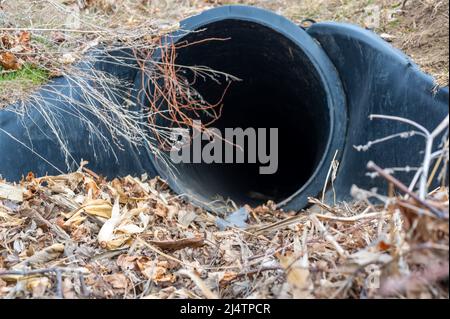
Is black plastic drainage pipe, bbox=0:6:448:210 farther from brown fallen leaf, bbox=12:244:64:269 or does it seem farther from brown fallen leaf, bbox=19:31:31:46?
brown fallen leaf, bbox=12:244:64:269

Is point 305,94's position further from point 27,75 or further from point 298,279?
point 298,279

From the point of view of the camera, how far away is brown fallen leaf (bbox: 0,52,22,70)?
4305 millimetres

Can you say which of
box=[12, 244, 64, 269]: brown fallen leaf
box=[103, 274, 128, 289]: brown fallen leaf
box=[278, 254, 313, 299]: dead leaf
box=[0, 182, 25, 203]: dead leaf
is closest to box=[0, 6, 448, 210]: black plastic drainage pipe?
box=[0, 182, 25, 203]: dead leaf

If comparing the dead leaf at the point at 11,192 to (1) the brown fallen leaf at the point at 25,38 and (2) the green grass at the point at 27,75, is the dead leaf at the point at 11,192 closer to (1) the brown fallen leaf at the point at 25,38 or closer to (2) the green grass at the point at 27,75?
(2) the green grass at the point at 27,75

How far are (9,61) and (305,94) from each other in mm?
2365

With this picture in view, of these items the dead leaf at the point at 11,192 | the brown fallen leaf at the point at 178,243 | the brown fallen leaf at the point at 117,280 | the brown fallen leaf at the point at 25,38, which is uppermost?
the brown fallen leaf at the point at 25,38

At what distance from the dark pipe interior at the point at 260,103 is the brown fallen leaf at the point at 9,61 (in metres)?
1.19

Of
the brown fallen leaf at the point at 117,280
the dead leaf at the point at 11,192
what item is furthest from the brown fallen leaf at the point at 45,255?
the dead leaf at the point at 11,192

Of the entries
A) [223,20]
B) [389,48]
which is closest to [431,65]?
[389,48]

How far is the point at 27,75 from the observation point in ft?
14.2

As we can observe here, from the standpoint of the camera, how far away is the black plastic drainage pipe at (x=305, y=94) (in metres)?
3.88

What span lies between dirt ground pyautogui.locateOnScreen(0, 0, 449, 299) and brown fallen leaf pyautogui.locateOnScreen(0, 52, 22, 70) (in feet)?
0.27

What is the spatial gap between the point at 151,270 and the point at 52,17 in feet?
8.59

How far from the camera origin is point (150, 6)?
6062 mm
